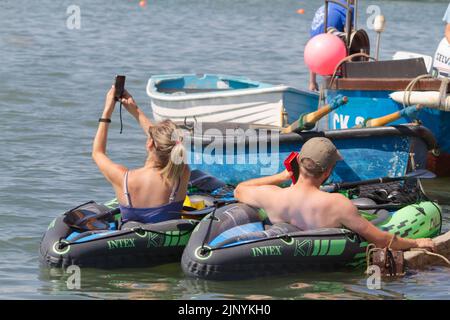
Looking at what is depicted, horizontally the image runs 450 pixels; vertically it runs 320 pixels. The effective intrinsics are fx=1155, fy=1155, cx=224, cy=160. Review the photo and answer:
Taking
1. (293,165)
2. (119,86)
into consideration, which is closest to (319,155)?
(293,165)

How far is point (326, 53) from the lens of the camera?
1309 centimetres

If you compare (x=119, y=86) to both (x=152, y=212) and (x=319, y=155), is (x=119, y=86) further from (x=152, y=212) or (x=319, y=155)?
(x=319, y=155)

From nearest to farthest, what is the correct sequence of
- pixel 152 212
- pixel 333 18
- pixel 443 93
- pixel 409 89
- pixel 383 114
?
1. pixel 152 212
2. pixel 443 93
3. pixel 409 89
4. pixel 383 114
5. pixel 333 18

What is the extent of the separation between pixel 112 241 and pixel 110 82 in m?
12.6

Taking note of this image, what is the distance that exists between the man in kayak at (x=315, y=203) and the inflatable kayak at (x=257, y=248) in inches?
3.3

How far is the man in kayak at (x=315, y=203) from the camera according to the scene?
8.52 meters

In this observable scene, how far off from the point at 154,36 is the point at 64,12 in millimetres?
4355

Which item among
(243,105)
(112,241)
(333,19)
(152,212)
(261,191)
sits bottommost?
(243,105)

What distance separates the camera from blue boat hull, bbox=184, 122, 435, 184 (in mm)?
11227

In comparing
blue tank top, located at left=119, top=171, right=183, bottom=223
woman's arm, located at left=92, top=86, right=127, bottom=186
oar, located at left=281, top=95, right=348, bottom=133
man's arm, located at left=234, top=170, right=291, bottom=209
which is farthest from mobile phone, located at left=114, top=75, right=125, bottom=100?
oar, located at left=281, top=95, right=348, bottom=133

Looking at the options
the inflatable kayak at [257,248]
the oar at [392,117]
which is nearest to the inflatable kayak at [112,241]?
the inflatable kayak at [257,248]

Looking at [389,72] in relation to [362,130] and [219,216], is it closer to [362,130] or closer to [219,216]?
[362,130]

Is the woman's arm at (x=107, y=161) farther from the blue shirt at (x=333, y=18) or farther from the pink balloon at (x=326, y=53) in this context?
the blue shirt at (x=333, y=18)

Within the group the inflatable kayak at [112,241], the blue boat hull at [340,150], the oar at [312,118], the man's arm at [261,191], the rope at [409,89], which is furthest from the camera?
the rope at [409,89]
